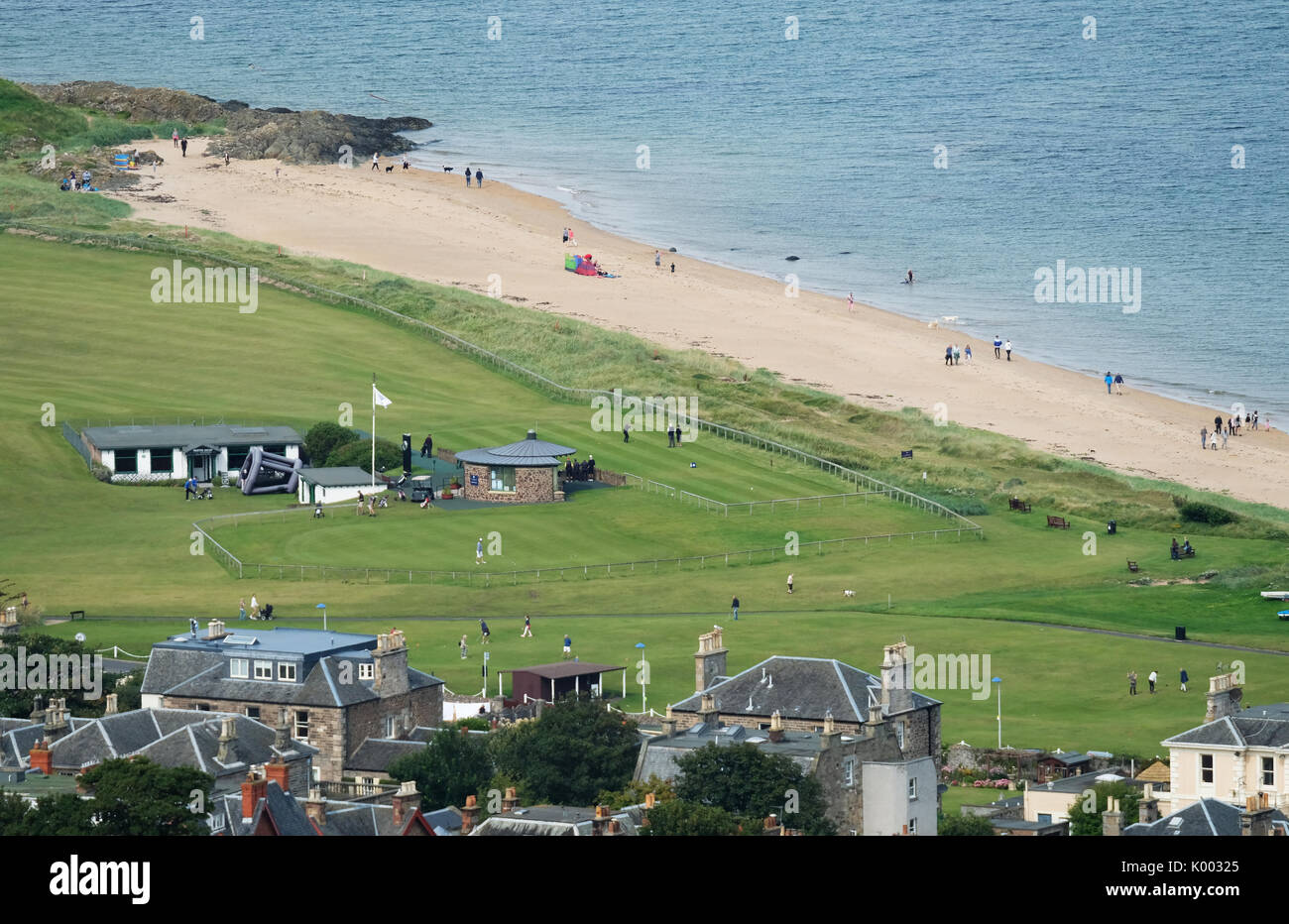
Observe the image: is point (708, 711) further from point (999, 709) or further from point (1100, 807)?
point (999, 709)

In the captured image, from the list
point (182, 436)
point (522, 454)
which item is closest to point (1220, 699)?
point (522, 454)

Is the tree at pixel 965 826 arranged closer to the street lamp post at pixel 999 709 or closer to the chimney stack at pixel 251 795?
the street lamp post at pixel 999 709

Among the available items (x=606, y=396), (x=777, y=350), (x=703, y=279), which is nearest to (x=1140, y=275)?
(x=703, y=279)

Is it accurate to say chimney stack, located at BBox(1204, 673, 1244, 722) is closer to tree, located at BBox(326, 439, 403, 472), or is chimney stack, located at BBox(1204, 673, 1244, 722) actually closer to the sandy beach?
the sandy beach

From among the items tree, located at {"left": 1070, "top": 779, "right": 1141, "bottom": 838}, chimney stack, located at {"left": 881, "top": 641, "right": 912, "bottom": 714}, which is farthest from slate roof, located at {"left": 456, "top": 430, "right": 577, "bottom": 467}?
tree, located at {"left": 1070, "top": 779, "right": 1141, "bottom": 838}

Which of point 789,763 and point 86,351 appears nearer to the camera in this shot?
point 789,763

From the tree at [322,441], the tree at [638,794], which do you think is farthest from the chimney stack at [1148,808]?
the tree at [322,441]

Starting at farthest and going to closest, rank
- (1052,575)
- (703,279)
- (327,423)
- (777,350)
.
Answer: (703,279)
(777,350)
(327,423)
(1052,575)

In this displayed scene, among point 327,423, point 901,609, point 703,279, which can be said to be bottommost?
point 901,609
